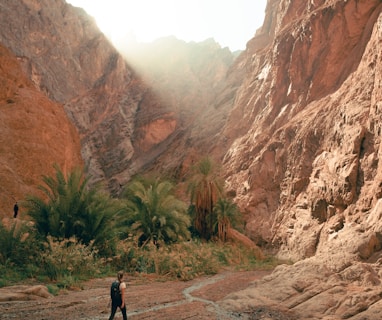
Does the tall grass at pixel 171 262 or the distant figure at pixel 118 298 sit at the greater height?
the distant figure at pixel 118 298

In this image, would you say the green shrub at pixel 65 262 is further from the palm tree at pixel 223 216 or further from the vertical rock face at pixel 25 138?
the palm tree at pixel 223 216

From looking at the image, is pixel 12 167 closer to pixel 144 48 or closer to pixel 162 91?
pixel 162 91

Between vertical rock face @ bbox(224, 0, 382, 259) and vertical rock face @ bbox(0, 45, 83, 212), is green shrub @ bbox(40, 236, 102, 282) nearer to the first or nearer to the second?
vertical rock face @ bbox(224, 0, 382, 259)

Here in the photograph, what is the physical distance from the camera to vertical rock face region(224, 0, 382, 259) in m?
19.9

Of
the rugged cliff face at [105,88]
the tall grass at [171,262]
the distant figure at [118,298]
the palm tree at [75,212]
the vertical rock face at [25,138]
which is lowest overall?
the tall grass at [171,262]

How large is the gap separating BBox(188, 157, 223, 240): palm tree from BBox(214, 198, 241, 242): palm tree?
58cm

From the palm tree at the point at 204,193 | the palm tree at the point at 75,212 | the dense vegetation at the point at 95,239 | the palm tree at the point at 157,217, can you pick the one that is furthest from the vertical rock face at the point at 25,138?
the palm tree at the point at 204,193

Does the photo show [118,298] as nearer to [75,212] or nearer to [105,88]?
[75,212]

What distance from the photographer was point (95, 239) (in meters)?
14.4

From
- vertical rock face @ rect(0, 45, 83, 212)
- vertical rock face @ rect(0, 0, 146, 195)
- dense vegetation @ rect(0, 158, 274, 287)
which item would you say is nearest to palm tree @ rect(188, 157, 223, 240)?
dense vegetation @ rect(0, 158, 274, 287)

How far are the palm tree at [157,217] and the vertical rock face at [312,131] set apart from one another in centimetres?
713

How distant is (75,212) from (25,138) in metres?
17.7

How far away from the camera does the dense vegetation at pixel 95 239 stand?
469 inches

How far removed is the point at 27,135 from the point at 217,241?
1622 centimetres
